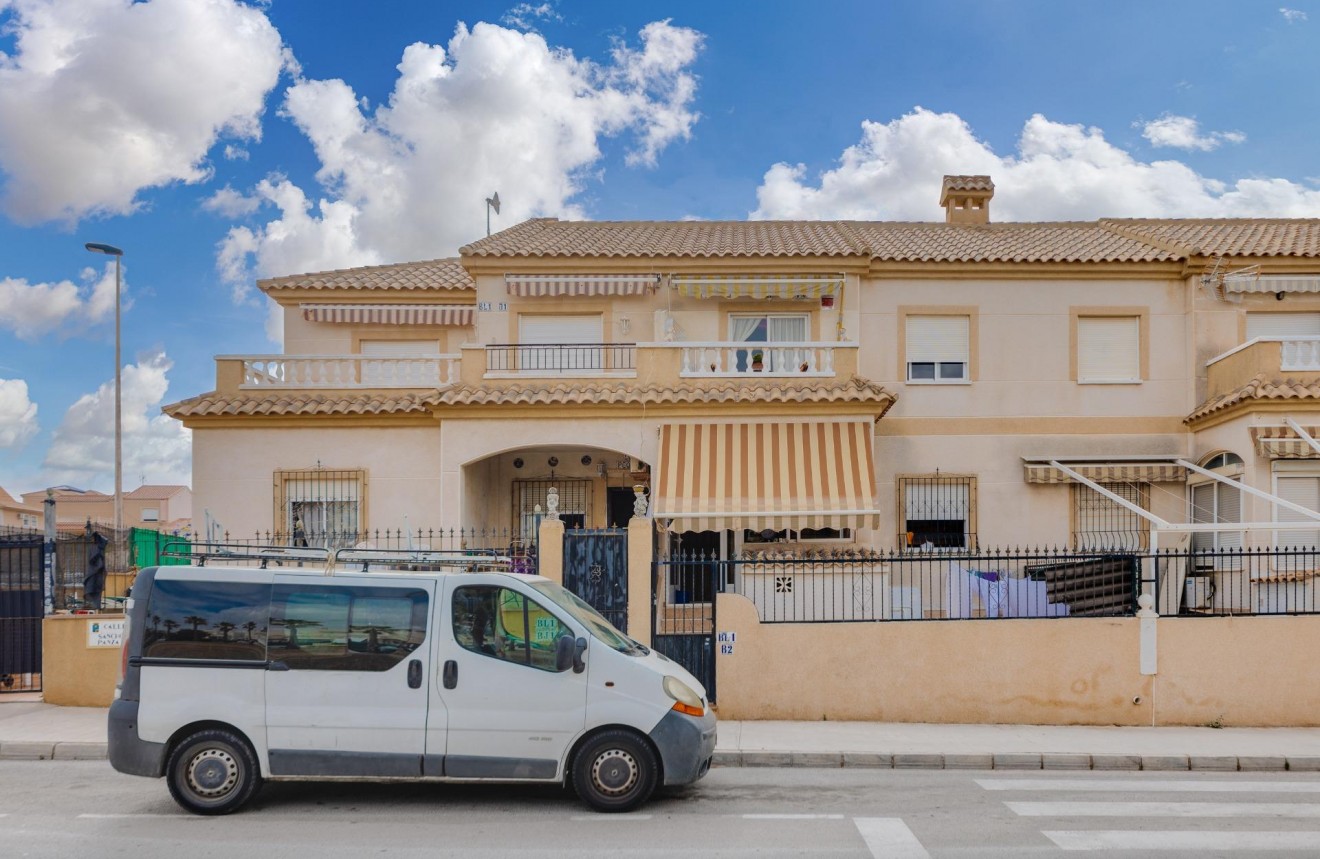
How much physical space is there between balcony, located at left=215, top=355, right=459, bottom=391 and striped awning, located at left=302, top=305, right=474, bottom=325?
8.55 ft

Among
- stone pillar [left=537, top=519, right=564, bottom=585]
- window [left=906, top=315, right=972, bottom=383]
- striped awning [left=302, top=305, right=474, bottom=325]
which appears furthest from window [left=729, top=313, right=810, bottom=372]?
stone pillar [left=537, top=519, right=564, bottom=585]

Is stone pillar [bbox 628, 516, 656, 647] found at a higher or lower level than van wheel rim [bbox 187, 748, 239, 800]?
higher

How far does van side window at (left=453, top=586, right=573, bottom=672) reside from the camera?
352 inches

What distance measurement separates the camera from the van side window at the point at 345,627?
892 centimetres

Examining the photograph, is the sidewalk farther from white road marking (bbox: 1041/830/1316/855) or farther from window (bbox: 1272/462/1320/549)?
window (bbox: 1272/462/1320/549)

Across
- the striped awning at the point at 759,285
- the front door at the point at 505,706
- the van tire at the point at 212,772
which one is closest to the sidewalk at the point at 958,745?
the front door at the point at 505,706

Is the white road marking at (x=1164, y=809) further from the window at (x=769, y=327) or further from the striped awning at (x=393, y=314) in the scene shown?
the striped awning at (x=393, y=314)

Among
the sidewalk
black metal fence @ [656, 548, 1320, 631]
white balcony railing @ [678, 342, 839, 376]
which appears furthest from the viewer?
white balcony railing @ [678, 342, 839, 376]

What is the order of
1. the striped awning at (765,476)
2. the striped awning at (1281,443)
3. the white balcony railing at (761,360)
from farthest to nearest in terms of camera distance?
the white balcony railing at (761,360) < the striped awning at (1281,443) < the striped awning at (765,476)

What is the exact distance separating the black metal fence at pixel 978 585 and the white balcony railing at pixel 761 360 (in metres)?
3.25

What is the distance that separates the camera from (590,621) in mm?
9609

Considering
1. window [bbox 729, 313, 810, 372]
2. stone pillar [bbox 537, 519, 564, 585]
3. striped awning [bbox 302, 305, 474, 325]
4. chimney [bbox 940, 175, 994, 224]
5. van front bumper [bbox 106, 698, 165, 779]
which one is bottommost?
van front bumper [bbox 106, 698, 165, 779]

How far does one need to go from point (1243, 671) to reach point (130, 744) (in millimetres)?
12118

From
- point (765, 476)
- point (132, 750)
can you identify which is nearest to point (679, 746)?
point (132, 750)
